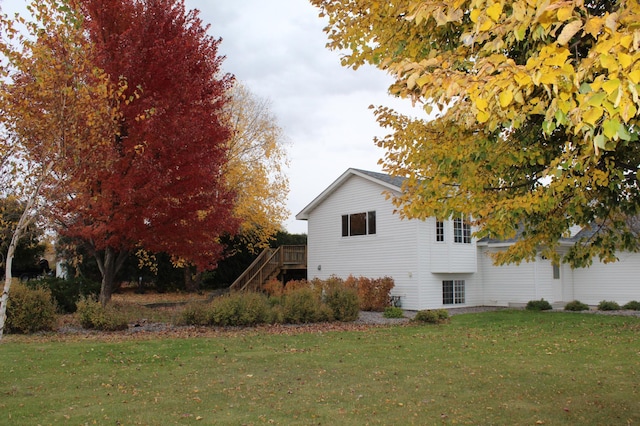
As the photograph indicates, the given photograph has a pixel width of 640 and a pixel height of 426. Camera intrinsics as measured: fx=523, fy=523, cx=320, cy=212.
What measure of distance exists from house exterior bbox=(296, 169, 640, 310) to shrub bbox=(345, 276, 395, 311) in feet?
2.32

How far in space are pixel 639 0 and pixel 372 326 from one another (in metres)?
13.6

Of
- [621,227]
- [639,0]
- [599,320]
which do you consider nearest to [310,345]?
[621,227]

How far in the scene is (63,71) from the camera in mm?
8867

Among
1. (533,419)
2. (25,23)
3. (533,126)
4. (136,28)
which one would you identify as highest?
(136,28)

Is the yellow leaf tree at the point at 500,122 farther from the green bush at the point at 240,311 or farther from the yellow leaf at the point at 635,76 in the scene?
the green bush at the point at 240,311

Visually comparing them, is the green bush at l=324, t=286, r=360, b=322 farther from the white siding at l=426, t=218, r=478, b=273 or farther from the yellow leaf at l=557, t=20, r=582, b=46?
the yellow leaf at l=557, t=20, r=582, b=46

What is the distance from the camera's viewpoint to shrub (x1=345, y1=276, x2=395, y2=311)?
2161 cm

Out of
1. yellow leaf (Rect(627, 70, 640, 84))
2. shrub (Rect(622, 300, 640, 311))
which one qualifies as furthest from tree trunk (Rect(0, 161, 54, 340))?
shrub (Rect(622, 300, 640, 311))

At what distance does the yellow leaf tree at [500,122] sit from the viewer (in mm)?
2941

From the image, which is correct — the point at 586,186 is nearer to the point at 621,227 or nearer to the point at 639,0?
the point at 621,227

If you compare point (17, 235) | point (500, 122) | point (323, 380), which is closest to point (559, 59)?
point (500, 122)

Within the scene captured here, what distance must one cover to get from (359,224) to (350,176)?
2.28 meters

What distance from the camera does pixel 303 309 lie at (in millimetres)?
16562

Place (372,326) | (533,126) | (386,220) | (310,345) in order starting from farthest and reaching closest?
(386,220), (372,326), (310,345), (533,126)
